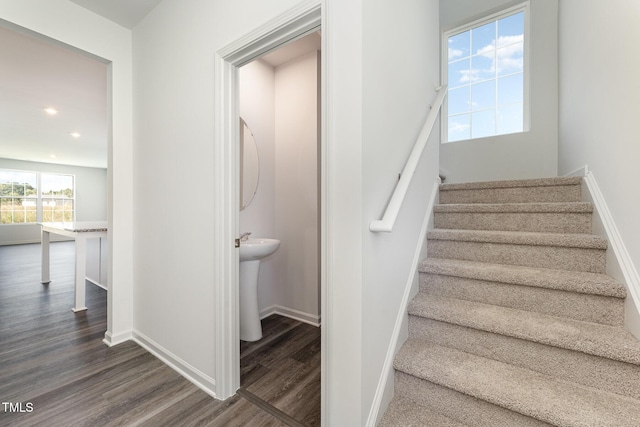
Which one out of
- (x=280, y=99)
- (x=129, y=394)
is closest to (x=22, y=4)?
(x=280, y=99)

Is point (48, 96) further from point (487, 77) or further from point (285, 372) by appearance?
point (487, 77)

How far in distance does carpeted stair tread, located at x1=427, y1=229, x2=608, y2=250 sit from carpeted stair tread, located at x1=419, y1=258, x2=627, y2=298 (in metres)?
0.15

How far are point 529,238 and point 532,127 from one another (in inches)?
81.3

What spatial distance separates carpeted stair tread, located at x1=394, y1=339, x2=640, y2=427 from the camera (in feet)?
3.30

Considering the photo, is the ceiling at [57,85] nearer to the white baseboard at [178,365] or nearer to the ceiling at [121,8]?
the ceiling at [121,8]

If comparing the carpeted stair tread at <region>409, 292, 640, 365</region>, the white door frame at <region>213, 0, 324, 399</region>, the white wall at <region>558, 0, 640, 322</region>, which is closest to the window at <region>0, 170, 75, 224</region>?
the white door frame at <region>213, 0, 324, 399</region>

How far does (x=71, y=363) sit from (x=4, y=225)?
9173mm

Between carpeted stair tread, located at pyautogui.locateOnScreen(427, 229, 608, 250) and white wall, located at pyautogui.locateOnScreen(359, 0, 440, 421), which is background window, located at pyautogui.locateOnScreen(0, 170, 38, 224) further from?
carpeted stair tread, located at pyautogui.locateOnScreen(427, 229, 608, 250)

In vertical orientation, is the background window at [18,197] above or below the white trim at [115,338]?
above

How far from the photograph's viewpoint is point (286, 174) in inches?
111

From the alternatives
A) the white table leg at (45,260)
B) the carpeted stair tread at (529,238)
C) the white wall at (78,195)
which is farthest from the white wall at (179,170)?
the white wall at (78,195)

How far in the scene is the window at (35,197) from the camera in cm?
778

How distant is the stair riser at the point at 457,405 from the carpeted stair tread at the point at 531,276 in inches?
25.1

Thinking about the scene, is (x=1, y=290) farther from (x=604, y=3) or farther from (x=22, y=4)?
(x=604, y=3)
